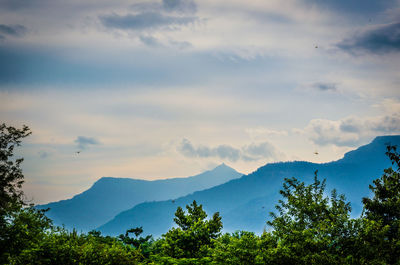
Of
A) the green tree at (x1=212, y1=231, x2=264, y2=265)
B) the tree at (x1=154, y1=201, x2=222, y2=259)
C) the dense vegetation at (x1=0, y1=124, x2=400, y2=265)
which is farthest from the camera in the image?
the tree at (x1=154, y1=201, x2=222, y2=259)

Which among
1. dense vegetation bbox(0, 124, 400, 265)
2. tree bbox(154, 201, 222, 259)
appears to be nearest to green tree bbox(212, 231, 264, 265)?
dense vegetation bbox(0, 124, 400, 265)

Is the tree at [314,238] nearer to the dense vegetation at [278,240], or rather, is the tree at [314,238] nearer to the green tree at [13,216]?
the dense vegetation at [278,240]

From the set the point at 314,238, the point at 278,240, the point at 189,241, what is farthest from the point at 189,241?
the point at 314,238

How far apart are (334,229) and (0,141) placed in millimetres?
30202

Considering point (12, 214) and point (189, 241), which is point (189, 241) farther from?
point (12, 214)

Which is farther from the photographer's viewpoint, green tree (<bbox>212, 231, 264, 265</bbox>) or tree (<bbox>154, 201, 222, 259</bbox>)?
tree (<bbox>154, 201, 222, 259</bbox>)

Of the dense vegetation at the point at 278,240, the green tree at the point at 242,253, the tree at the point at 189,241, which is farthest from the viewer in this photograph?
the tree at the point at 189,241

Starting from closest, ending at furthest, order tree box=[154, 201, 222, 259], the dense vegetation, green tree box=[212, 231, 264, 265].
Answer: the dense vegetation < green tree box=[212, 231, 264, 265] < tree box=[154, 201, 222, 259]

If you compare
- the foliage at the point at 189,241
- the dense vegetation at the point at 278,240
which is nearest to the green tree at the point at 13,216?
the dense vegetation at the point at 278,240

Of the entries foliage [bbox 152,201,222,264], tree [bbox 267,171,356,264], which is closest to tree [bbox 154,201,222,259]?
foliage [bbox 152,201,222,264]

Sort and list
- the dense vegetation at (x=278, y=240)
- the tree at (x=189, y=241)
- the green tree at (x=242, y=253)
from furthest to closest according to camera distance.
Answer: the tree at (x=189, y=241) < the green tree at (x=242, y=253) < the dense vegetation at (x=278, y=240)

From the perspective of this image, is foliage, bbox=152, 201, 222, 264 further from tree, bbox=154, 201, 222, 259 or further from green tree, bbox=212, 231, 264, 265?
green tree, bbox=212, 231, 264, 265

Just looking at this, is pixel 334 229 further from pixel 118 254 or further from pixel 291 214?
pixel 118 254

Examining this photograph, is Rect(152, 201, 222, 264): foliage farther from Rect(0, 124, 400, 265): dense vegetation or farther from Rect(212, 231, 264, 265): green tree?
Rect(212, 231, 264, 265): green tree
